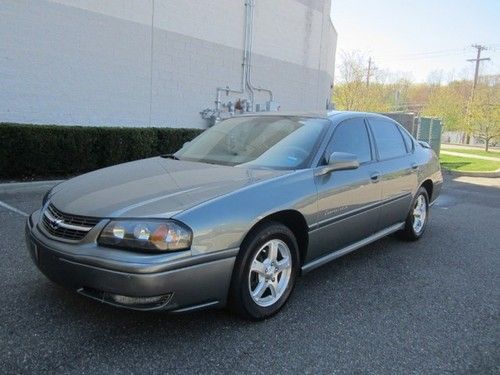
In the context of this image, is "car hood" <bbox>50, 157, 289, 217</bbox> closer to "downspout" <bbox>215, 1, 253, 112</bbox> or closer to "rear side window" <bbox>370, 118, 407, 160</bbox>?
"rear side window" <bbox>370, 118, 407, 160</bbox>

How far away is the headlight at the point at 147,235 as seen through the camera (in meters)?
2.70

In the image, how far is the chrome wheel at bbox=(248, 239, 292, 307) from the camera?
10.7ft

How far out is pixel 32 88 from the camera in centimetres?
915

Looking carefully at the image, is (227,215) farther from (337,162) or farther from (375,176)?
(375,176)

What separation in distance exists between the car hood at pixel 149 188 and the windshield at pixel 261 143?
0.76 ft

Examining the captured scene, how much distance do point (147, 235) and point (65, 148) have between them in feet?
21.4

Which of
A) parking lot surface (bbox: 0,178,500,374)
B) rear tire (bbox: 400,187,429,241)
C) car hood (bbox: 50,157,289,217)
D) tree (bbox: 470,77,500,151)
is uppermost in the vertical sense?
tree (bbox: 470,77,500,151)

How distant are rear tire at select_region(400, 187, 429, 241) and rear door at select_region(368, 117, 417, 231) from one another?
25 cm

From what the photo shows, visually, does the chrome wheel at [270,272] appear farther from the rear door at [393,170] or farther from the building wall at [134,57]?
the building wall at [134,57]

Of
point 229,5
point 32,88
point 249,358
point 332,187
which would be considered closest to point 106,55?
point 32,88

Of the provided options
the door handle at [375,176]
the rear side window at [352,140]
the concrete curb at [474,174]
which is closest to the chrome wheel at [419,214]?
the door handle at [375,176]

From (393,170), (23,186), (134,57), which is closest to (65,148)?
(23,186)

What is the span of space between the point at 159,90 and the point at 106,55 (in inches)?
64.2

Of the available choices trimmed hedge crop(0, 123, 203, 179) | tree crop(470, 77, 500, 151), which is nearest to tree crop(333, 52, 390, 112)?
tree crop(470, 77, 500, 151)
